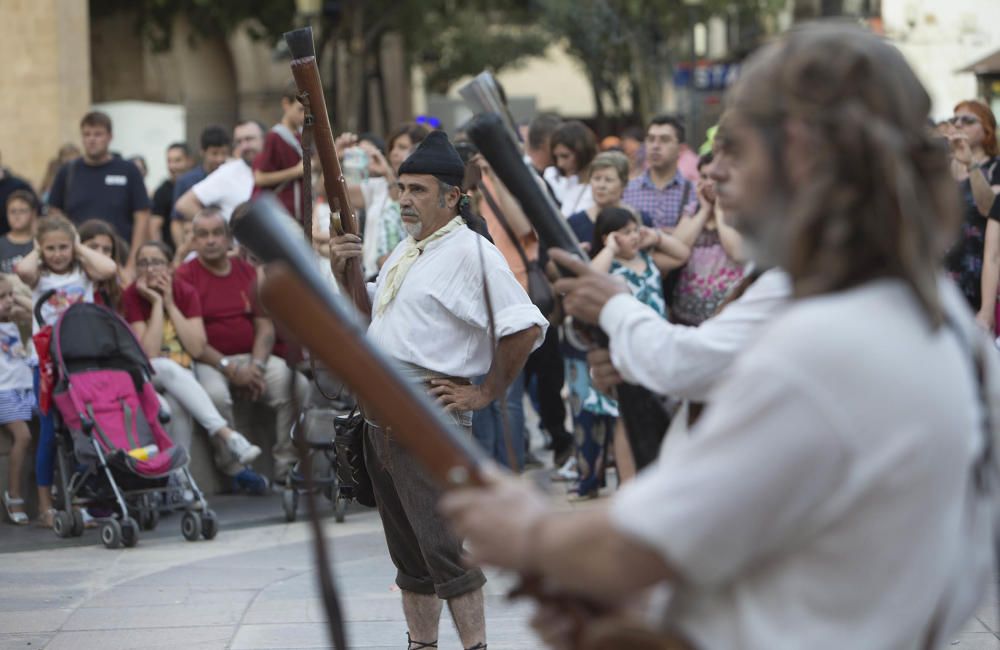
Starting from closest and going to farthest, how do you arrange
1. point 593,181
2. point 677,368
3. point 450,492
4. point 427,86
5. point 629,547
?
point 629,547 → point 450,492 → point 677,368 → point 593,181 → point 427,86

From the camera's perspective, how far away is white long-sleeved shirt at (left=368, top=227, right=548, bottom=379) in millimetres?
5418

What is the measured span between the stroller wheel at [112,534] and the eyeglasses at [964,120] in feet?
17.4

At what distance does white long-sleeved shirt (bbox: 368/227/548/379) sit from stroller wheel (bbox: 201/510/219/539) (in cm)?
377

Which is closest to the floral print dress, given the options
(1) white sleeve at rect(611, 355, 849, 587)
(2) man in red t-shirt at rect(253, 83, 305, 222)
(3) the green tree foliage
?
(2) man in red t-shirt at rect(253, 83, 305, 222)

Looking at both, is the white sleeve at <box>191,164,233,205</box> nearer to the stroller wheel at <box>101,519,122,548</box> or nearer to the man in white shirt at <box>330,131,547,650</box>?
the stroller wheel at <box>101,519,122,548</box>

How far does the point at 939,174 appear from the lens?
90.3 inches

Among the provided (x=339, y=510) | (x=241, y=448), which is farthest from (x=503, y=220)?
(x=241, y=448)

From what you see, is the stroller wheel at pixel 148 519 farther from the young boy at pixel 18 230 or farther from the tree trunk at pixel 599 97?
the tree trunk at pixel 599 97

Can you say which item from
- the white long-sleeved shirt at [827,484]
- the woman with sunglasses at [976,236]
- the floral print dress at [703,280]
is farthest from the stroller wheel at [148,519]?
the white long-sleeved shirt at [827,484]

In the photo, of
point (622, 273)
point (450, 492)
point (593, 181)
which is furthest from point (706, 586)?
point (593, 181)

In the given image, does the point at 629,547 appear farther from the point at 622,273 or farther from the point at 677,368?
the point at 622,273

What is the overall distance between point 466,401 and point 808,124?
3.30 meters

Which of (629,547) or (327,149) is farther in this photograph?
(327,149)

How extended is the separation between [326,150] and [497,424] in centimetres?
390
